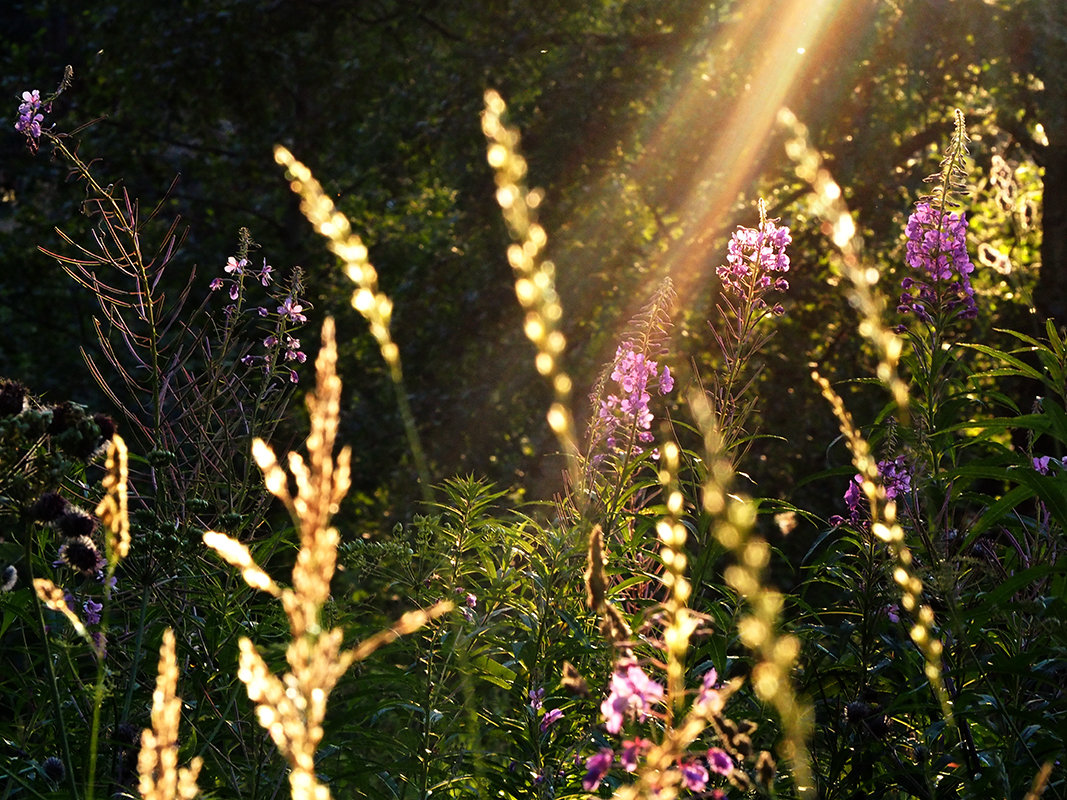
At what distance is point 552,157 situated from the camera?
9734 mm

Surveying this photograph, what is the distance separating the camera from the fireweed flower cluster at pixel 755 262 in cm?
275

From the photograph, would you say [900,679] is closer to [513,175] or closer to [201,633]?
[201,633]

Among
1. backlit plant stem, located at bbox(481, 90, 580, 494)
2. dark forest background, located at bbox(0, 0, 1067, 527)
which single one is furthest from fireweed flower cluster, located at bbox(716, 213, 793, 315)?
dark forest background, located at bbox(0, 0, 1067, 527)

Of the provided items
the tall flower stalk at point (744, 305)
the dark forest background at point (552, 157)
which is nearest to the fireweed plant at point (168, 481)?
the tall flower stalk at point (744, 305)

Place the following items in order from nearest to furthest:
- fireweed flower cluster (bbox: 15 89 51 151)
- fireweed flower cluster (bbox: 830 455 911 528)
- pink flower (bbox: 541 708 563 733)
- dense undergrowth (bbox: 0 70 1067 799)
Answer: dense undergrowth (bbox: 0 70 1067 799), pink flower (bbox: 541 708 563 733), fireweed flower cluster (bbox: 830 455 911 528), fireweed flower cluster (bbox: 15 89 51 151)

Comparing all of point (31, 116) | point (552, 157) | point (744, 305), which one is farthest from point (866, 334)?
point (552, 157)

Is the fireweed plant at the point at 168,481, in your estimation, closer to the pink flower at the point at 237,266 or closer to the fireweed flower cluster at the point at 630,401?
the pink flower at the point at 237,266

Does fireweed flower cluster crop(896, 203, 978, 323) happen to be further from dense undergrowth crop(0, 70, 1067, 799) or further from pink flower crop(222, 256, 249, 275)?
pink flower crop(222, 256, 249, 275)

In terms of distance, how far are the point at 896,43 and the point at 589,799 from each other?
7.09m

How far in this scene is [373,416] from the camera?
11070 millimetres

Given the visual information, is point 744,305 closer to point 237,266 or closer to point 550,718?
point 550,718

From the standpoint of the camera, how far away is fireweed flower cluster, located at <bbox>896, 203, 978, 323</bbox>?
246 centimetres

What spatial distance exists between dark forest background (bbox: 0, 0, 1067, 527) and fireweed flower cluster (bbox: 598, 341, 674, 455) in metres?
4.45

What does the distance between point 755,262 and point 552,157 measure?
23.6 ft
